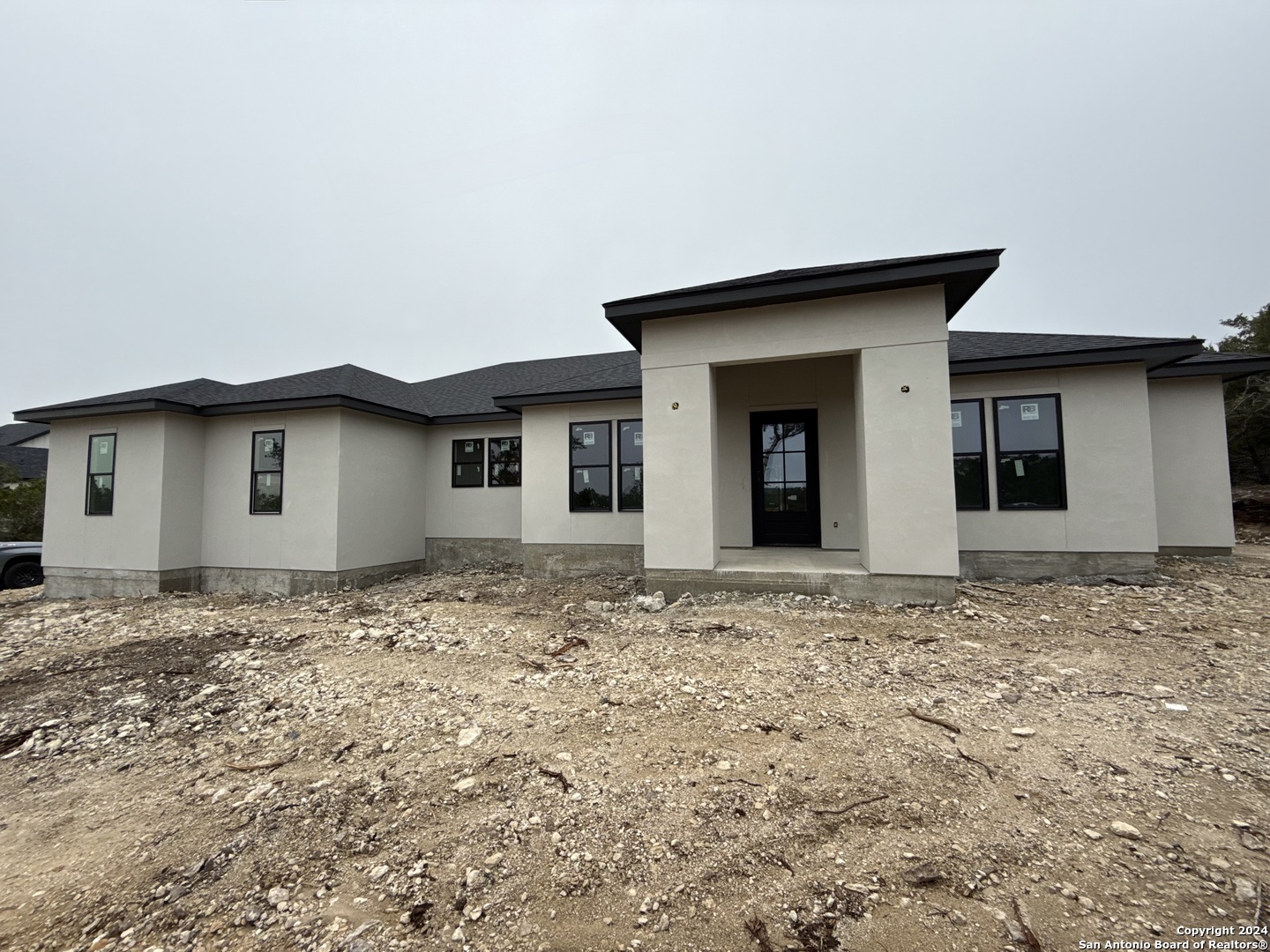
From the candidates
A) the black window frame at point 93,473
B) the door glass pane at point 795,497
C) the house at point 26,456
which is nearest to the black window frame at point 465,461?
the black window frame at point 93,473

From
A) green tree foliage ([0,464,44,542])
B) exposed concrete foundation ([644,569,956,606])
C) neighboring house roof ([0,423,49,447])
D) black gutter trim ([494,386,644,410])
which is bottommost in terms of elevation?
exposed concrete foundation ([644,569,956,606])

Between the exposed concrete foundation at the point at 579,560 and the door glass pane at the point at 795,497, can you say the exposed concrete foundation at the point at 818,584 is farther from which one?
the door glass pane at the point at 795,497

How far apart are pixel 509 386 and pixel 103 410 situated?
6.90 meters

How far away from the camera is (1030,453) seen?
291 inches

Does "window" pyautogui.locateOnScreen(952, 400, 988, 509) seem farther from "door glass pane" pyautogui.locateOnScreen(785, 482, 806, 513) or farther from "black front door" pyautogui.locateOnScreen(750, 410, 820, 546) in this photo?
"door glass pane" pyautogui.locateOnScreen(785, 482, 806, 513)

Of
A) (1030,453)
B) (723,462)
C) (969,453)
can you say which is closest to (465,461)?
(723,462)

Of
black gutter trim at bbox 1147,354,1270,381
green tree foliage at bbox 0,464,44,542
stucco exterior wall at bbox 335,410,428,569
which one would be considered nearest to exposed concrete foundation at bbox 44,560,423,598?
stucco exterior wall at bbox 335,410,428,569

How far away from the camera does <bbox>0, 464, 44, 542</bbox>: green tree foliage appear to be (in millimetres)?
13180

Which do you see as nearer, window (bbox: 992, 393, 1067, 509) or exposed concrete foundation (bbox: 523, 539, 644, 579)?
window (bbox: 992, 393, 1067, 509)

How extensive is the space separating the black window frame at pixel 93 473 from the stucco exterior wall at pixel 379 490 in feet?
13.7

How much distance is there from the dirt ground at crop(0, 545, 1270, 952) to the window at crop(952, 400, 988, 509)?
275 centimetres

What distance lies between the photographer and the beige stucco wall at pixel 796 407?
25.7 feet

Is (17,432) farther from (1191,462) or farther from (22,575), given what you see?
(1191,462)

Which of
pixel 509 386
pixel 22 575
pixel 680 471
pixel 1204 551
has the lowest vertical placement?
pixel 22 575
